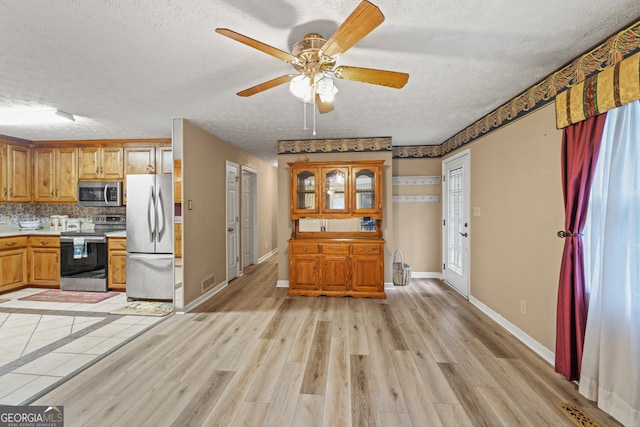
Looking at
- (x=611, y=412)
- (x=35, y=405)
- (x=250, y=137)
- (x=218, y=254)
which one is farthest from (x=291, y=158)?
(x=611, y=412)

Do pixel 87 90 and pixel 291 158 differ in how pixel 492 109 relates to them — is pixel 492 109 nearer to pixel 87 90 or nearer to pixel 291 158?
pixel 291 158

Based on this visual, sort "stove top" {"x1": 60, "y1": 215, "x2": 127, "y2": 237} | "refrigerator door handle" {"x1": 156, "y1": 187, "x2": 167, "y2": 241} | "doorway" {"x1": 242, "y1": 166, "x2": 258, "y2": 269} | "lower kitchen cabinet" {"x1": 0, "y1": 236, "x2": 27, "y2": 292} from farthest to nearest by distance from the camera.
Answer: "doorway" {"x1": 242, "y1": 166, "x2": 258, "y2": 269}
"stove top" {"x1": 60, "y1": 215, "x2": 127, "y2": 237}
"lower kitchen cabinet" {"x1": 0, "y1": 236, "x2": 27, "y2": 292}
"refrigerator door handle" {"x1": 156, "y1": 187, "x2": 167, "y2": 241}

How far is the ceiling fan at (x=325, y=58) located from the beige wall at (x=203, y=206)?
196 cm

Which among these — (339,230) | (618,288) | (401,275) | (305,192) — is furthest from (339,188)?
(618,288)

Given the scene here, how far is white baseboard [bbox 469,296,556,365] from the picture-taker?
7.47ft

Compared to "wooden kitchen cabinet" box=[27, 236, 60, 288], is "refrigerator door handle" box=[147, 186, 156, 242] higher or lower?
higher

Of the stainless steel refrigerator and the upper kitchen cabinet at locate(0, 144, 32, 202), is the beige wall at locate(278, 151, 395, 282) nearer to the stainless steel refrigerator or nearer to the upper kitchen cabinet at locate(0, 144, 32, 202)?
the stainless steel refrigerator

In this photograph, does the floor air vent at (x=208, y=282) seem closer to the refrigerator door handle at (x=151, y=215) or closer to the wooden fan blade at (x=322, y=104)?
the refrigerator door handle at (x=151, y=215)

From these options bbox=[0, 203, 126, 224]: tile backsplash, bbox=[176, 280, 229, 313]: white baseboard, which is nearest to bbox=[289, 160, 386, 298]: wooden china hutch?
bbox=[176, 280, 229, 313]: white baseboard

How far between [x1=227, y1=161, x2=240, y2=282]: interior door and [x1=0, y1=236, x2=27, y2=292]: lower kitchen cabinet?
3.09 metres

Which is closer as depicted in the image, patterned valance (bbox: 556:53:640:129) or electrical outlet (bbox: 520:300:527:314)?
patterned valance (bbox: 556:53:640:129)

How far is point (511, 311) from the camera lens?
2.81 m

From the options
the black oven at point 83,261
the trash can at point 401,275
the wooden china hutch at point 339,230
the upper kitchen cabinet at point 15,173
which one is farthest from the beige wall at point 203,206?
the upper kitchen cabinet at point 15,173

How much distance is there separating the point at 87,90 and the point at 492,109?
166 inches
